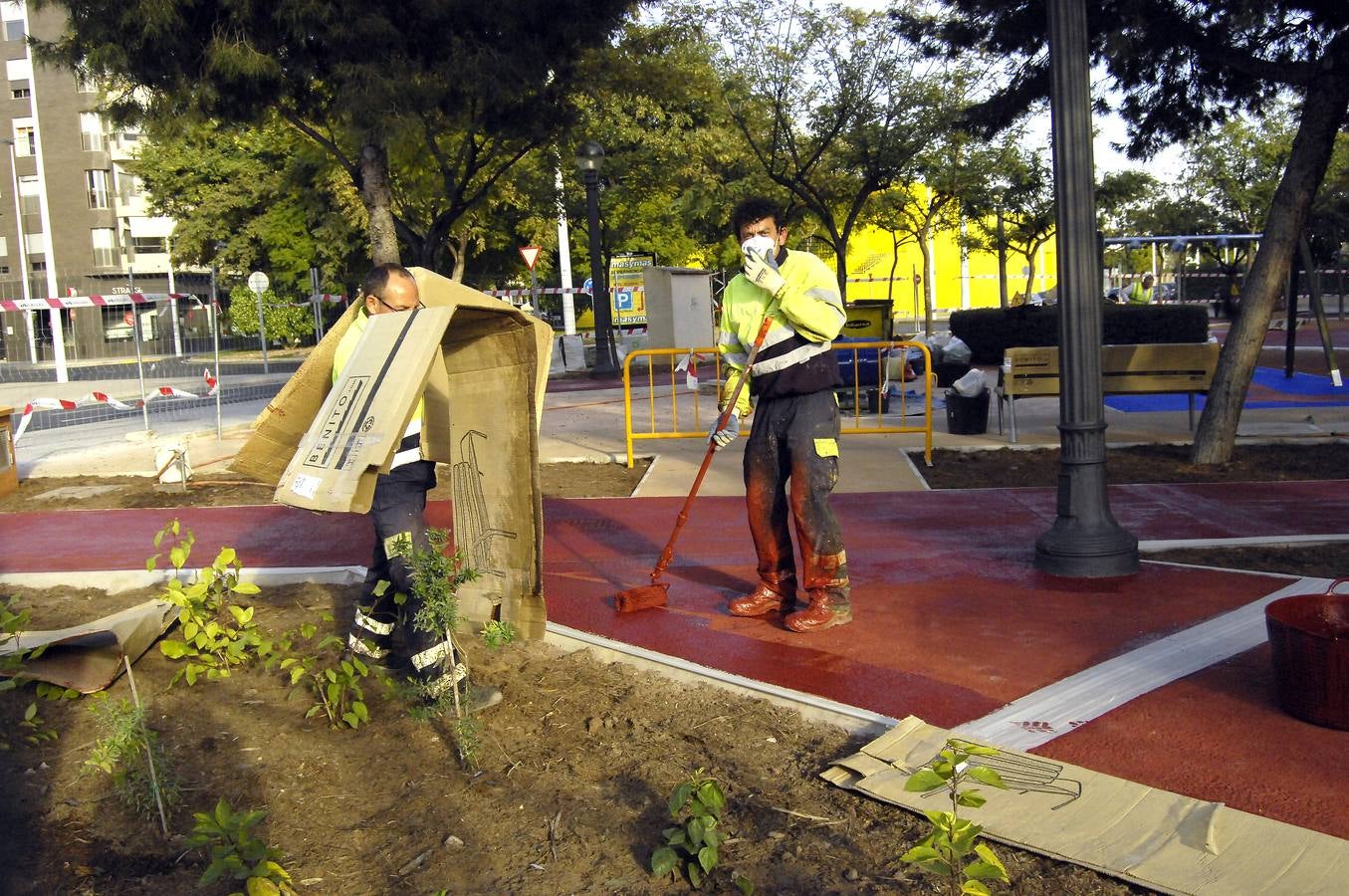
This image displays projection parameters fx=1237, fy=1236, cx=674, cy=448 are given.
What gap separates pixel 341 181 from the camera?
1244 inches

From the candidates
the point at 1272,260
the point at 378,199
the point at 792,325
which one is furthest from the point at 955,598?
the point at 378,199

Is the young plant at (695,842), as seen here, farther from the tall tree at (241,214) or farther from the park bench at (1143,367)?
the tall tree at (241,214)

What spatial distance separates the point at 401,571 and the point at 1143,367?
913cm

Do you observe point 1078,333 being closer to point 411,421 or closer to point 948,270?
point 411,421

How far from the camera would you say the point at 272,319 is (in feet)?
168

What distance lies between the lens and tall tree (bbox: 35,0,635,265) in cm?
1211

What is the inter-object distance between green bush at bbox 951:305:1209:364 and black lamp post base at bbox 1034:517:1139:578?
56.6 ft

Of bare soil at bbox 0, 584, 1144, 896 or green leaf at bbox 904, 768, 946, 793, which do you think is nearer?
green leaf at bbox 904, 768, 946, 793

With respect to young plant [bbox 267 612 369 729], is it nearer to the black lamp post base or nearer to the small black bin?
the black lamp post base

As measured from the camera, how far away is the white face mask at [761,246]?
579 cm

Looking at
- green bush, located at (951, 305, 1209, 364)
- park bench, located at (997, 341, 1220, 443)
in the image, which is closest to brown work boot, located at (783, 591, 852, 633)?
park bench, located at (997, 341, 1220, 443)

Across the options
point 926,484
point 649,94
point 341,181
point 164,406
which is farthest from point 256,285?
point 926,484

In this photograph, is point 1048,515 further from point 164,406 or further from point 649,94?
point 164,406

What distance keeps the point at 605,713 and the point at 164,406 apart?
20726mm
